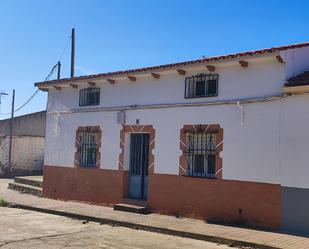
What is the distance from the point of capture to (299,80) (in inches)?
392

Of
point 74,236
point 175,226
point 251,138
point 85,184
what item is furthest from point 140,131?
point 74,236

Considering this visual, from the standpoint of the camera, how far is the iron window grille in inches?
594

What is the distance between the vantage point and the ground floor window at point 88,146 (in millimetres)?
14867

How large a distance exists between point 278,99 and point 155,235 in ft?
13.8

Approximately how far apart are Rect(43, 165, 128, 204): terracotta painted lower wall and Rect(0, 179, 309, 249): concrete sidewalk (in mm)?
413

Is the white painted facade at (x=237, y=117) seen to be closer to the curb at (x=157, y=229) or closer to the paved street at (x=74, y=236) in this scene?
the curb at (x=157, y=229)

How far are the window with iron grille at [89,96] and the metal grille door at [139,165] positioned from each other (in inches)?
83.1

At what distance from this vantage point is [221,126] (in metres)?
11.4

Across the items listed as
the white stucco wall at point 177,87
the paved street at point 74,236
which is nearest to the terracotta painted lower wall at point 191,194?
the paved street at point 74,236

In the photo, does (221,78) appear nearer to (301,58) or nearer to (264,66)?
(264,66)

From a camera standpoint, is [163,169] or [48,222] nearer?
[48,222]

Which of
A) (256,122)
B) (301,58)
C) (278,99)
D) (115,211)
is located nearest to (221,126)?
(256,122)

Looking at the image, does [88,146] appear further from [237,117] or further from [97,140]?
[237,117]

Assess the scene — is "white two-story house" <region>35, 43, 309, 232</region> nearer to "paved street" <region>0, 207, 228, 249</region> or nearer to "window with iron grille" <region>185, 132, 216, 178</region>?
"window with iron grille" <region>185, 132, 216, 178</region>
